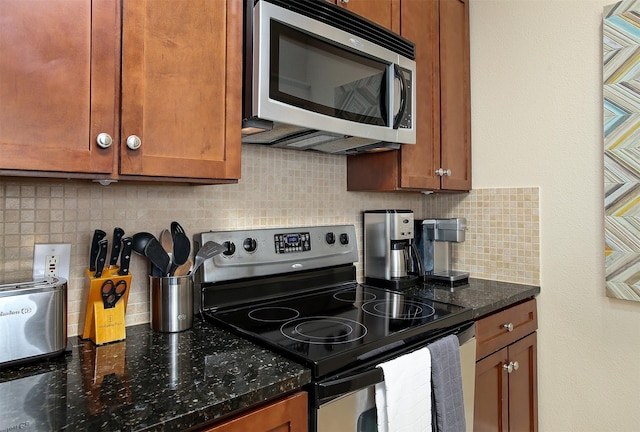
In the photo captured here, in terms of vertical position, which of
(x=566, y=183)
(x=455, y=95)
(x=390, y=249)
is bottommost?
(x=390, y=249)

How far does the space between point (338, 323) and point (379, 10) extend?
125 centimetres

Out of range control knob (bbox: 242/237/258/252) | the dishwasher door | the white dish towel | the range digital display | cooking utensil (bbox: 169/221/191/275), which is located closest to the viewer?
the white dish towel

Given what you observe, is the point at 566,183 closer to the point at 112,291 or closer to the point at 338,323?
the point at 338,323

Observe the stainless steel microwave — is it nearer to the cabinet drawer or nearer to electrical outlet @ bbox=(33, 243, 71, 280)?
electrical outlet @ bbox=(33, 243, 71, 280)

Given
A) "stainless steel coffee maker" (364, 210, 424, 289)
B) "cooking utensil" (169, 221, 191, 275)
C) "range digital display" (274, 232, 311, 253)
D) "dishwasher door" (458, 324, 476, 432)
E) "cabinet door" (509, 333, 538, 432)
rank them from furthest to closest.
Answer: "stainless steel coffee maker" (364, 210, 424, 289) < "cabinet door" (509, 333, 538, 432) < "range digital display" (274, 232, 311, 253) < "dishwasher door" (458, 324, 476, 432) < "cooking utensil" (169, 221, 191, 275)

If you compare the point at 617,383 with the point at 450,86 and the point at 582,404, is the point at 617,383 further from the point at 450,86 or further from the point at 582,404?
the point at 450,86

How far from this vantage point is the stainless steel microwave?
3.95 feet

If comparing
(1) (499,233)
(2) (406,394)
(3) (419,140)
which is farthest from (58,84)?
(1) (499,233)

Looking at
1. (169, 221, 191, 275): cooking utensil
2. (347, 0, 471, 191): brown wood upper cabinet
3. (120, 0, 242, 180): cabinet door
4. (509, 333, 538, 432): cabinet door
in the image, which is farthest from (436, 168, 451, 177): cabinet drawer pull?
(169, 221, 191, 275): cooking utensil

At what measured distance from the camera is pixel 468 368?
1415 mm

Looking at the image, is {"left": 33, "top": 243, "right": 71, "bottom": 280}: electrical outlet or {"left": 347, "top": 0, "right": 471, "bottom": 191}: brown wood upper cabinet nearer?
→ {"left": 33, "top": 243, "right": 71, "bottom": 280}: electrical outlet

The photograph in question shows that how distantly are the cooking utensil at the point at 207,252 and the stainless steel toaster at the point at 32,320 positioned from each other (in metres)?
0.38

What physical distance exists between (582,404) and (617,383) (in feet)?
0.59

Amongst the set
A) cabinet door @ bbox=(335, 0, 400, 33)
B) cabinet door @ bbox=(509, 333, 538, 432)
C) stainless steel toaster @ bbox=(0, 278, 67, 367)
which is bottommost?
cabinet door @ bbox=(509, 333, 538, 432)
